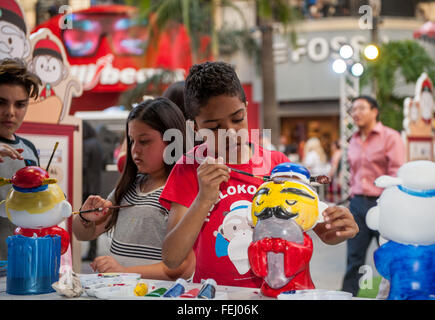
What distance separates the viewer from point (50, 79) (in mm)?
3547

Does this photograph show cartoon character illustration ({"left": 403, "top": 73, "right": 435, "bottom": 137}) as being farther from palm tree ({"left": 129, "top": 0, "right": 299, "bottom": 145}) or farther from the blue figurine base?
the blue figurine base

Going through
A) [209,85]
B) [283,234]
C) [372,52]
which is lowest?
[283,234]

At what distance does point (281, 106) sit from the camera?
15.1 metres

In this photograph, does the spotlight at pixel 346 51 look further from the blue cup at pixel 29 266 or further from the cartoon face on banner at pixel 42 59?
the blue cup at pixel 29 266

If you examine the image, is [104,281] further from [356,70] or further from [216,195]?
[356,70]

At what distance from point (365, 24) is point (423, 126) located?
19.1 feet

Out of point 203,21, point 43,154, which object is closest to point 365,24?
point 43,154

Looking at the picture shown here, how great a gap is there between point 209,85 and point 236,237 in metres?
0.44

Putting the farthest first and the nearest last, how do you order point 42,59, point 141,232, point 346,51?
point 346,51 < point 42,59 < point 141,232

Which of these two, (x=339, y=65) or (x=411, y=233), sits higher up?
(x=339, y=65)

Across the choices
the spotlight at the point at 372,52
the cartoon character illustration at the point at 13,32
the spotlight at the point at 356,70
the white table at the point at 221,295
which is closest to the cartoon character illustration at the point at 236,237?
the white table at the point at 221,295

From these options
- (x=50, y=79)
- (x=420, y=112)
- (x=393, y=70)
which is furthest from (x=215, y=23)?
(x=50, y=79)

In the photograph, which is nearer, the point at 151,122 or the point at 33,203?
the point at 33,203

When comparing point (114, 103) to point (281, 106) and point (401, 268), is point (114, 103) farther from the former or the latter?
point (401, 268)
